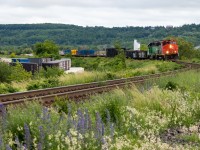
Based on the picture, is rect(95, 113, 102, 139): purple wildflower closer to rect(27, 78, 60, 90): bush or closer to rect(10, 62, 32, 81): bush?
rect(27, 78, 60, 90): bush

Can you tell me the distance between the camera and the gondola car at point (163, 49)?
59.4 metres

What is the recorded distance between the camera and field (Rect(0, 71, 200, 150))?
24.2 ft

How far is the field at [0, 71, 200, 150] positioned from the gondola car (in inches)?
1763

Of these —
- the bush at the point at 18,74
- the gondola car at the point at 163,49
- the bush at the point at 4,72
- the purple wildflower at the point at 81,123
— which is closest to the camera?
the purple wildflower at the point at 81,123

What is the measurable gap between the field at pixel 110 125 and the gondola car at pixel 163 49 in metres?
44.8

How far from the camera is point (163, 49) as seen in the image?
5975cm

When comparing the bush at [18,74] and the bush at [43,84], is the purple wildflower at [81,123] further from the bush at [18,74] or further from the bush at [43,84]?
the bush at [18,74]

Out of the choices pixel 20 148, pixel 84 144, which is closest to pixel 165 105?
pixel 84 144

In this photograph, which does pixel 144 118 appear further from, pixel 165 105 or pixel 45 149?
pixel 45 149

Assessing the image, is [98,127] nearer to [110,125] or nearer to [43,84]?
[110,125]

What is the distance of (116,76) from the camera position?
32.3 m

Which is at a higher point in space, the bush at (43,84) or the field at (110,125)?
the field at (110,125)

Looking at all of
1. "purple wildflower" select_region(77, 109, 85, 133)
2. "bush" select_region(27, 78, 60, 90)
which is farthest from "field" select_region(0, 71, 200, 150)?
"bush" select_region(27, 78, 60, 90)

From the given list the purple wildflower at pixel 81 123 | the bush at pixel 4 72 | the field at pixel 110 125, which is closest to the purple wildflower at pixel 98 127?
the field at pixel 110 125
